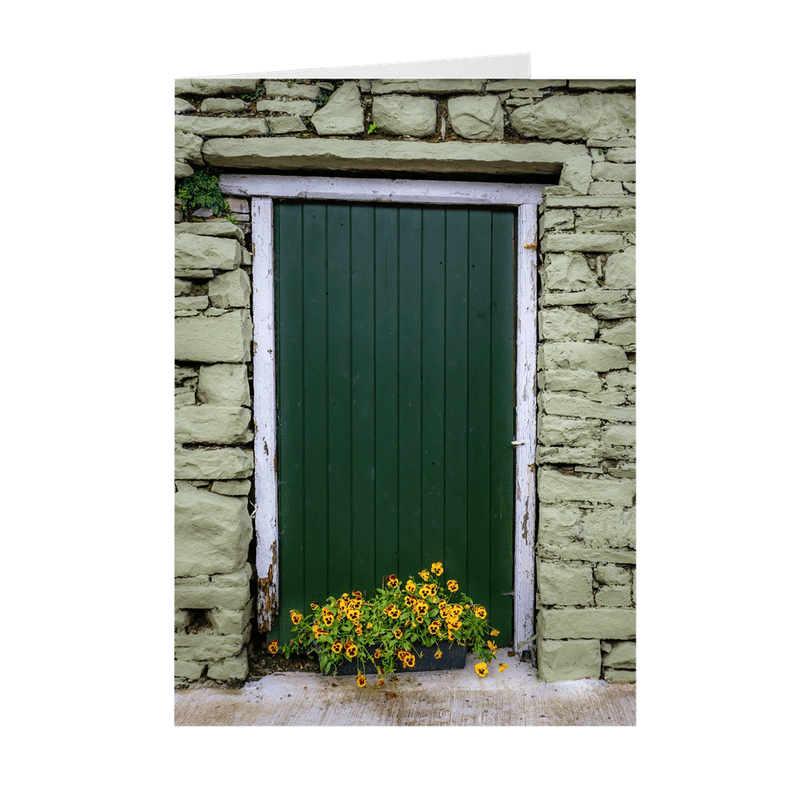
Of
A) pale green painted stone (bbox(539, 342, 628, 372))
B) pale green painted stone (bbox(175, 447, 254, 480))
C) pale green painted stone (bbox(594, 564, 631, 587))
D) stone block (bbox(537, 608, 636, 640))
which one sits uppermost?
pale green painted stone (bbox(539, 342, 628, 372))

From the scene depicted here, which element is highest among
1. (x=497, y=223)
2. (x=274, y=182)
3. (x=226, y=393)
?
(x=274, y=182)

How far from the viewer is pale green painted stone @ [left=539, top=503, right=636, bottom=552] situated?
90.5 inches

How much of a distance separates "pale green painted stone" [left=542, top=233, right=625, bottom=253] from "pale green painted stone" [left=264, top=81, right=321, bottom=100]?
1180mm

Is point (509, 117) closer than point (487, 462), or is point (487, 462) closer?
point (509, 117)

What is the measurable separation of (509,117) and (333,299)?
1.10m

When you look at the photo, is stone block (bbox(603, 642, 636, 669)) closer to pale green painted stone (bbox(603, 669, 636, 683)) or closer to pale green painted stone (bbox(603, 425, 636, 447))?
pale green painted stone (bbox(603, 669, 636, 683))

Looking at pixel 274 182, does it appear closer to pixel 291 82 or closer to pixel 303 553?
pixel 291 82

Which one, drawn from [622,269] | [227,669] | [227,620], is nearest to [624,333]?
[622,269]

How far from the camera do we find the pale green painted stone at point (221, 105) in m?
2.18

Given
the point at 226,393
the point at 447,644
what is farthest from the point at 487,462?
the point at 226,393

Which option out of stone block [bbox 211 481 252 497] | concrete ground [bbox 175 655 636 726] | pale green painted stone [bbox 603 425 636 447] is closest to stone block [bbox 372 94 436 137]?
pale green painted stone [bbox 603 425 636 447]

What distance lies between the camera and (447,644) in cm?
236

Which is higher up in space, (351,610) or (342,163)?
(342,163)

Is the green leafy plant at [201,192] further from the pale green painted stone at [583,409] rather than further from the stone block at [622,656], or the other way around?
the stone block at [622,656]
